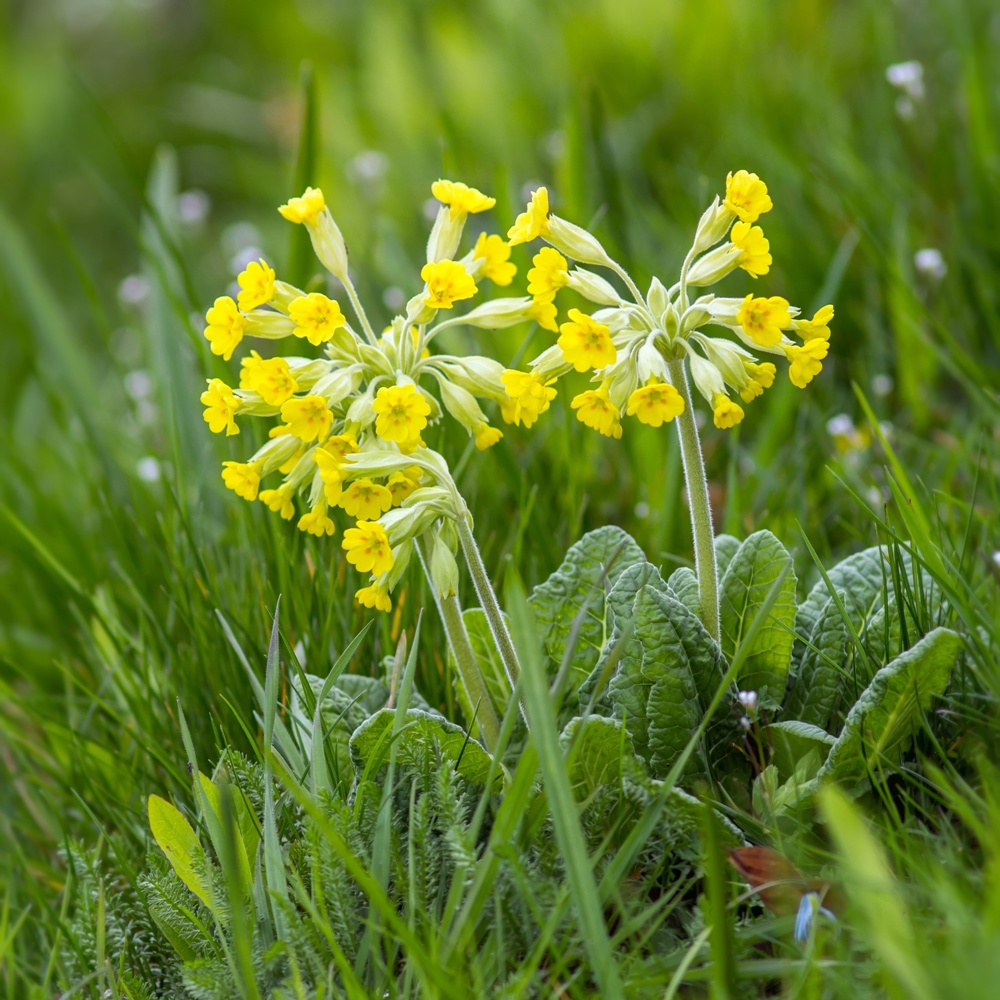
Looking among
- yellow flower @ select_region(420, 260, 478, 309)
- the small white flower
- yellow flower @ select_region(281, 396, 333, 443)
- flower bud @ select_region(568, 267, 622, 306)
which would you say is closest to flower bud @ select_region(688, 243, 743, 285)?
flower bud @ select_region(568, 267, 622, 306)

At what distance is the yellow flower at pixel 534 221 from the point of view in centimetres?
144

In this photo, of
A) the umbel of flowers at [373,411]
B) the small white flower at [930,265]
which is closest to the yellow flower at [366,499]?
the umbel of flowers at [373,411]

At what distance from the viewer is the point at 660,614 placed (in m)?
1.44

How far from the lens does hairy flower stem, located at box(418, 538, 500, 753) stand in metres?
1.49

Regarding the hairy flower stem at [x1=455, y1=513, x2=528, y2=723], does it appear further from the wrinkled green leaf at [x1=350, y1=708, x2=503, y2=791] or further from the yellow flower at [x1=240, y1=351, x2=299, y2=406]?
the yellow flower at [x1=240, y1=351, x2=299, y2=406]

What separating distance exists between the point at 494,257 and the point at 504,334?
55.5 inches

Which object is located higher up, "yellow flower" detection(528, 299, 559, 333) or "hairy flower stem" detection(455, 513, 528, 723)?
"yellow flower" detection(528, 299, 559, 333)

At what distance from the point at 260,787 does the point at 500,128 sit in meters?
3.41

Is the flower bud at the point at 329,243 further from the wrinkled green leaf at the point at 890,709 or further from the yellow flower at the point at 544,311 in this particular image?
the wrinkled green leaf at the point at 890,709

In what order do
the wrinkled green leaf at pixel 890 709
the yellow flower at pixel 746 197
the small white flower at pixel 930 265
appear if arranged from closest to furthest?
1. the wrinkled green leaf at pixel 890 709
2. the yellow flower at pixel 746 197
3. the small white flower at pixel 930 265

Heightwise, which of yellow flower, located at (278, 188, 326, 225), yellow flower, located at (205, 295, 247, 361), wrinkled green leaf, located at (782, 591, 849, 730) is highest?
yellow flower, located at (278, 188, 326, 225)

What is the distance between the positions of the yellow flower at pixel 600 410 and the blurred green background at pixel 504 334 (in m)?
0.41

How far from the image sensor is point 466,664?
1.52 metres

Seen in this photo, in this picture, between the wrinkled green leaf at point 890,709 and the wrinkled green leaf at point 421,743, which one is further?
the wrinkled green leaf at point 421,743
